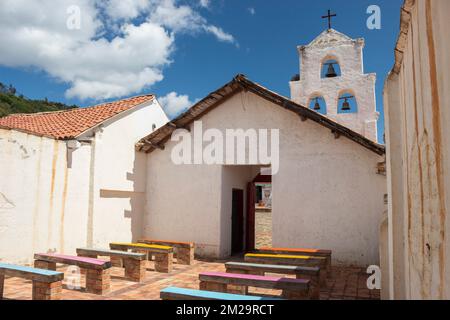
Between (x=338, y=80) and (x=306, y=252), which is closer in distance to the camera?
(x=306, y=252)

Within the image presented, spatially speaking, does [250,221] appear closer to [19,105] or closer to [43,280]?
[43,280]

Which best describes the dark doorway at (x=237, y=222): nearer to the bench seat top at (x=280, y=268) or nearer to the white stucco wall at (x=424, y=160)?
the bench seat top at (x=280, y=268)

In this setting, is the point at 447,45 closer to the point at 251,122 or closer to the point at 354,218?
the point at 354,218

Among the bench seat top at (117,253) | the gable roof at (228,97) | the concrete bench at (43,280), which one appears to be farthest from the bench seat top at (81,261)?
the gable roof at (228,97)

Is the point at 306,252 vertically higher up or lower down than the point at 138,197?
lower down

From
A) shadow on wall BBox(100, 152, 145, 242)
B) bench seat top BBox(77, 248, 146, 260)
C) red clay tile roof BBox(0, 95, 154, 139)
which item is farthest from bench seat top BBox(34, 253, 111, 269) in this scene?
shadow on wall BBox(100, 152, 145, 242)

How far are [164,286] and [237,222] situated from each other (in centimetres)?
485

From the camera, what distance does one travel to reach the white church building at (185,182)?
7.51 m

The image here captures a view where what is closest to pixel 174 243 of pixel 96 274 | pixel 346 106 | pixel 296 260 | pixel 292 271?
pixel 96 274

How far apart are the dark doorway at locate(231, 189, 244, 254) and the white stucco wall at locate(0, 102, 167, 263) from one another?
2.94m

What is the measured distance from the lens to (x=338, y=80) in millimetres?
13023

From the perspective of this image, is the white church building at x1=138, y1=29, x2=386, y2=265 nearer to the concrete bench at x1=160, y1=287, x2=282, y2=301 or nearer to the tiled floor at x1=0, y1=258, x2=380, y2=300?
the tiled floor at x1=0, y1=258, x2=380, y2=300

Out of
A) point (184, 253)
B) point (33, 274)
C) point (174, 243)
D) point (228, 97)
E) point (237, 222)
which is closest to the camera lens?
point (33, 274)

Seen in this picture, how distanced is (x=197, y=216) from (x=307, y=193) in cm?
327
